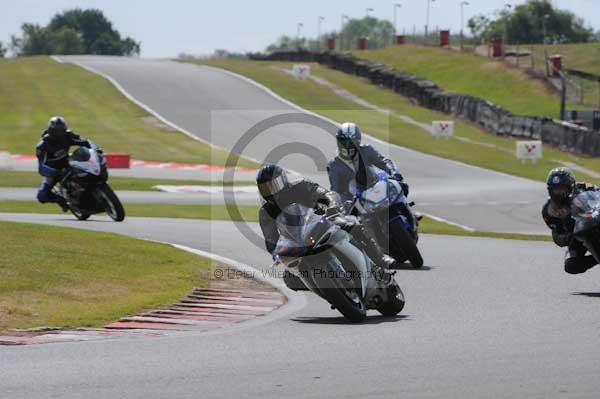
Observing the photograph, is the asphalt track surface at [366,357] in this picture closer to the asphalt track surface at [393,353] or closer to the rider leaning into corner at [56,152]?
the asphalt track surface at [393,353]

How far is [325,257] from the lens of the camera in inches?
438

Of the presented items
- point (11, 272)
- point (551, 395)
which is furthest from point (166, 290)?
A: point (551, 395)

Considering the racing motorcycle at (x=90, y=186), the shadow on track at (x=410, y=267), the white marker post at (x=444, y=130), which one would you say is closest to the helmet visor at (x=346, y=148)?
the shadow on track at (x=410, y=267)

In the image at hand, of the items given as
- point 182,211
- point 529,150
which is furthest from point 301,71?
point 182,211

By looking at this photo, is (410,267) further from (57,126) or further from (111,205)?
(57,126)

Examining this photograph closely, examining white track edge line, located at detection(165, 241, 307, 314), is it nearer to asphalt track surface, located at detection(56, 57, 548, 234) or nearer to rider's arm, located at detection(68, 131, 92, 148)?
rider's arm, located at detection(68, 131, 92, 148)

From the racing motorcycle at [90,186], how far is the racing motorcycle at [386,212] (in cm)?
714

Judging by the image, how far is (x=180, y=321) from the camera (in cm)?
1150

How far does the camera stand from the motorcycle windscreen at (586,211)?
43.1 ft

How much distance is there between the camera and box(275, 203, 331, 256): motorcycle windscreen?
36.1 feet

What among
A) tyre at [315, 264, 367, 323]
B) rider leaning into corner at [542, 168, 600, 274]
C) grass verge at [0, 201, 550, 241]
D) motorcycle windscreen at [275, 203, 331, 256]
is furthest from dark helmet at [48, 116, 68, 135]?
tyre at [315, 264, 367, 323]

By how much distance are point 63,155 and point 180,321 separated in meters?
11.6

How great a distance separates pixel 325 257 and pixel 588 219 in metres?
3.41

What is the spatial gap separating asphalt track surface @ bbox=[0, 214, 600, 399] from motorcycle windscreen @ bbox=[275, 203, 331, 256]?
26.6 inches
